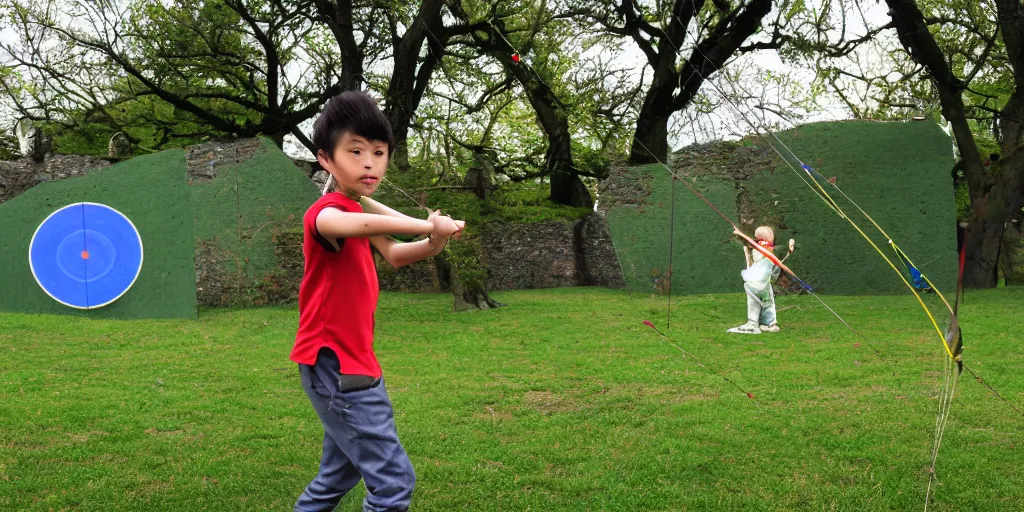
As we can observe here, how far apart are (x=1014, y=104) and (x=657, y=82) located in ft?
25.0

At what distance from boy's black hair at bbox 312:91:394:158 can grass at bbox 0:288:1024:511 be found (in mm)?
1901

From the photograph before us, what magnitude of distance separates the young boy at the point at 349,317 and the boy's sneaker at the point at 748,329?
8.08 metres

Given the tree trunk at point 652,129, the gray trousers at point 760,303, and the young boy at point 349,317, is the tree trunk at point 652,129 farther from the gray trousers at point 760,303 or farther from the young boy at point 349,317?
the young boy at point 349,317

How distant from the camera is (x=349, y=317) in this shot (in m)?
2.98

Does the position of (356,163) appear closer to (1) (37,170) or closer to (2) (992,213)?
(2) (992,213)

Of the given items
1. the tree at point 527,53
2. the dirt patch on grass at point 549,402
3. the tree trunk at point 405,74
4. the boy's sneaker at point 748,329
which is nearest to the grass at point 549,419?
the dirt patch on grass at point 549,402

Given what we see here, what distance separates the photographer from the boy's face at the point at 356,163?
3.06m

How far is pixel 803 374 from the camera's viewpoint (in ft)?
25.2

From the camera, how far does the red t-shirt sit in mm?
2961

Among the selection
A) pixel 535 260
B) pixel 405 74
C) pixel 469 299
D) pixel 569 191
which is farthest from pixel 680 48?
pixel 569 191

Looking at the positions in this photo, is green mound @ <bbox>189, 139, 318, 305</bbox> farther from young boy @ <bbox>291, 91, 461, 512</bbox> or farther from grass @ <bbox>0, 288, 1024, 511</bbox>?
young boy @ <bbox>291, 91, 461, 512</bbox>

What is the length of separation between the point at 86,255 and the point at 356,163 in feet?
36.5

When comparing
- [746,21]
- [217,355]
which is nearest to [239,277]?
[217,355]

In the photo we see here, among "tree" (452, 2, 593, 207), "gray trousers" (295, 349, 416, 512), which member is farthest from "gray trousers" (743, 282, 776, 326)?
"gray trousers" (295, 349, 416, 512)
